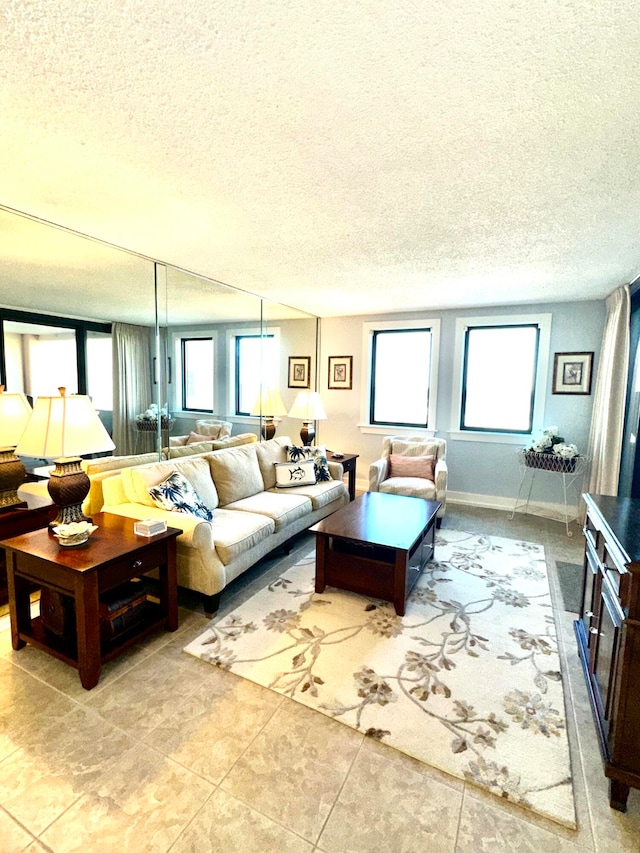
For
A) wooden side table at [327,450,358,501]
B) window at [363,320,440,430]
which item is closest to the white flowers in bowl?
window at [363,320,440,430]

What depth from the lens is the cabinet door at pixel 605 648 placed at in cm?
153

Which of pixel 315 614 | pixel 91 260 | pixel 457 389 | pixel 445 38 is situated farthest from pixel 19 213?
pixel 457 389

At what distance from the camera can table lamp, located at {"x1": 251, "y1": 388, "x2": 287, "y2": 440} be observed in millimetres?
4660

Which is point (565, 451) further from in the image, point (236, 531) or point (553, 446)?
point (236, 531)

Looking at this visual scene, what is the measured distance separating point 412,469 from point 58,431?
3536 mm

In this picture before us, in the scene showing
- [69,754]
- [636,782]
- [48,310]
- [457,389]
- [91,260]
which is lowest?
[69,754]

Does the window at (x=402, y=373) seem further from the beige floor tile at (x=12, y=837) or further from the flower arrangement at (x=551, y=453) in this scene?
the beige floor tile at (x=12, y=837)

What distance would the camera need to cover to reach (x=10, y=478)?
260 cm

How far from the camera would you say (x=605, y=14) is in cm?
105

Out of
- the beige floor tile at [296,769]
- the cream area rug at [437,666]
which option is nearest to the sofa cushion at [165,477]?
the cream area rug at [437,666]

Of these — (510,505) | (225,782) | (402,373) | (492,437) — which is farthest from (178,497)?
(510,505)

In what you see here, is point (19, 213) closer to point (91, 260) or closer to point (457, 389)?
point (91, 260)

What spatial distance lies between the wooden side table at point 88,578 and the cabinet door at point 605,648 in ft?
7.02

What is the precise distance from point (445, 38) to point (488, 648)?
2705 mm
